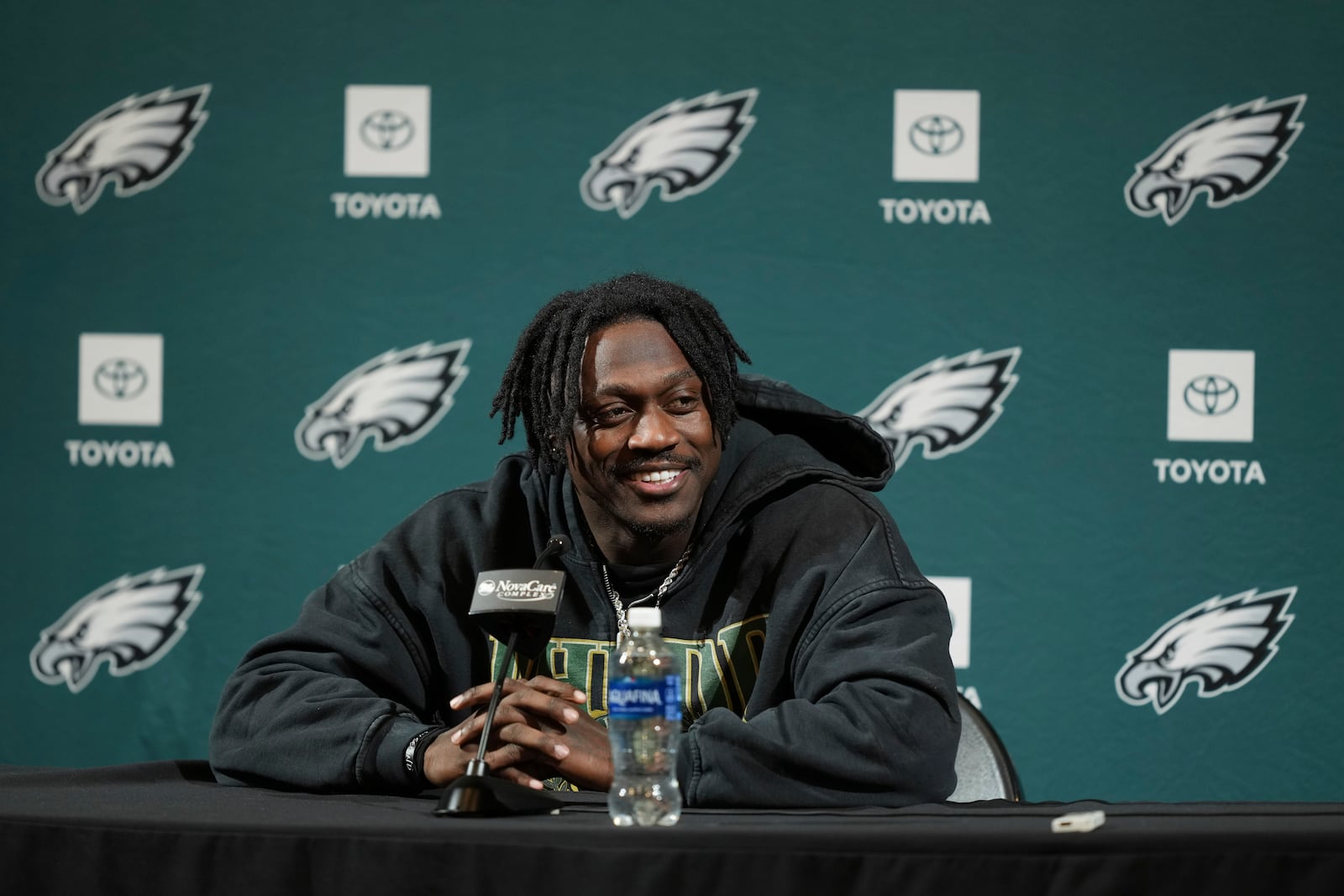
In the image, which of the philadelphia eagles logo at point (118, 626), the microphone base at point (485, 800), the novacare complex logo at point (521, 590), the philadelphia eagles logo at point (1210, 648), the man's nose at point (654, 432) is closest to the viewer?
the microphone base at point (485, 800)

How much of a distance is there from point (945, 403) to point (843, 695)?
1368 millimetres

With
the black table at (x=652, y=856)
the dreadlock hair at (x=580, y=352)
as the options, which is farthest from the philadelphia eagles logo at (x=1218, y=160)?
the black table at (x=652, y=856)

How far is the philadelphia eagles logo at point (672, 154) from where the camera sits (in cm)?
267

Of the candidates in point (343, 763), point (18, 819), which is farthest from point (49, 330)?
point (18, 819)

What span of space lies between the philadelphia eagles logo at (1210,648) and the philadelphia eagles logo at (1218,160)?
807mm

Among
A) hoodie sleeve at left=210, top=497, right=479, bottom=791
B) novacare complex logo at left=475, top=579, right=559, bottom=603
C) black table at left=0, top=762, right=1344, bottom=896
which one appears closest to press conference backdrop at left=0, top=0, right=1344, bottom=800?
hoodie sleeve at left=210, top=497, right=479, bottom=791

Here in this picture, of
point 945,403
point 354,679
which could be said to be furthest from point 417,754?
point 945,403

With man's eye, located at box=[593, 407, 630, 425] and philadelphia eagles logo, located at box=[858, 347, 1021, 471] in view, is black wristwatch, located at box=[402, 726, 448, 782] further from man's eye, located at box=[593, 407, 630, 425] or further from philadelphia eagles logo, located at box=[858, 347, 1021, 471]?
philadelphia eagles logo, located at box=[858, 347, 1021, 471]

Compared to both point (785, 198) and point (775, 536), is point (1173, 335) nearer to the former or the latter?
point (785, 198)

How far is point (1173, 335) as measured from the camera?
260 centimetres

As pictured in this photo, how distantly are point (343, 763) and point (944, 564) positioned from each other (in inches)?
60.8

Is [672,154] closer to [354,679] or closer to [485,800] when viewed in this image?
[354,679]

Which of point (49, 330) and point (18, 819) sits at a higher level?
point (49, 330)

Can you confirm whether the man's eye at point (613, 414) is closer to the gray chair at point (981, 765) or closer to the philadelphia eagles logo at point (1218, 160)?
the gray chair at point (981, 765)
